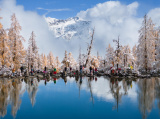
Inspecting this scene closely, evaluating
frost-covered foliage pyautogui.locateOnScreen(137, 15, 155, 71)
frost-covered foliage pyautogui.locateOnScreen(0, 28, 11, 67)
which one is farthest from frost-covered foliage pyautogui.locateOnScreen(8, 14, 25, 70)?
frost-covered foliage pyautogui.locateOnScreen(137, 15, 155, 71)

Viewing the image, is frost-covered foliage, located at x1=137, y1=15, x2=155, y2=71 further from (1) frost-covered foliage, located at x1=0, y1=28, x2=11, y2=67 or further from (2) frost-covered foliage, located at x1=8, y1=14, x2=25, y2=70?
(1) frost-covered foliage, located at x1=0, y1=28, x2=11, y2=67

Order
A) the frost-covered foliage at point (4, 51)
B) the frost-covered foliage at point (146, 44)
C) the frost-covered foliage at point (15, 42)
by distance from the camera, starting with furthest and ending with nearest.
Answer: the frost-covered foliage at point (146, 44), the frost-covered foliage at point (15, 42), the frost-covered foliage at point (4, 51)

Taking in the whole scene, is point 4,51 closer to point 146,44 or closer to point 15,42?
point 15,42

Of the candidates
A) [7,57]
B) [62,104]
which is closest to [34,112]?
[62,104]

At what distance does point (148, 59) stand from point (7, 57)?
100 feet

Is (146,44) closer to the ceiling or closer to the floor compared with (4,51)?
closer to the ceiling

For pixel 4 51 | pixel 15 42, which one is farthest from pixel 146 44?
pixel 4 51

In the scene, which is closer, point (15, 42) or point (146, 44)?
point (15, 42)

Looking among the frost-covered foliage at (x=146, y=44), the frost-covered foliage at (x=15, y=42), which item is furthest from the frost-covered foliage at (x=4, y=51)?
the frost-covered foliage at (x=146, y=44)

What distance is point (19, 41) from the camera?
116ft

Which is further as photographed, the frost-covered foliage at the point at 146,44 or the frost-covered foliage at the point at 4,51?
the frost-covered foliage at the point at 146,44

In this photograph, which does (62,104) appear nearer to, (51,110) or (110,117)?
(51,110)

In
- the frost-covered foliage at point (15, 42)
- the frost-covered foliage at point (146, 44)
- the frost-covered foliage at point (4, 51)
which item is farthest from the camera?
the frost-covered foliage at point (146, 44)

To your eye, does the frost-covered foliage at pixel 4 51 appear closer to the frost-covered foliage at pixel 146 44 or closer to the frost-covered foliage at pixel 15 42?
the frost-covered foliage at pixel 15 42
